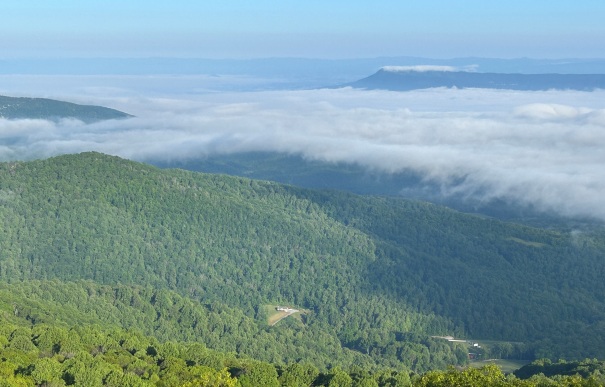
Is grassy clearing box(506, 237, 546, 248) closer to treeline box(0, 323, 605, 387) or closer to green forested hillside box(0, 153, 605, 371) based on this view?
green forested hillside box(0, 153, 605, 371)

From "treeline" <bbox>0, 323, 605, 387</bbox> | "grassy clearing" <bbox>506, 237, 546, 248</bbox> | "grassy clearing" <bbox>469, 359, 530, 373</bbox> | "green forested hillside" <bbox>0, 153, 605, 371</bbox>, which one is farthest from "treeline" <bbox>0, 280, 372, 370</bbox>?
"grassy clearing" <bbox>506, 237, 546, 248</bbox>

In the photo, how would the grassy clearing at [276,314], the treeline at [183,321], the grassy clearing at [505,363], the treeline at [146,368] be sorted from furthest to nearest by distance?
the grassy clearing at [276,314], the grassy clearing at [505,363], the treeline at [183,321], the treeline at [146,368]

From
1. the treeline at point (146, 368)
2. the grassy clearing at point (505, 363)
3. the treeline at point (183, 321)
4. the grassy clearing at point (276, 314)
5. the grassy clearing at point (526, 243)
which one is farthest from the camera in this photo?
the grassy clearing at point (526, 243)

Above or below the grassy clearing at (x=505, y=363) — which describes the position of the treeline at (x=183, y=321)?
above

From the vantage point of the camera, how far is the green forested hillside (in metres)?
133

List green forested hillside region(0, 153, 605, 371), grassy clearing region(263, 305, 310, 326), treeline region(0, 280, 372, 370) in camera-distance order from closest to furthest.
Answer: treeline region(0, 280, 372, 370)
green forested hillside region(0, 153, 605, 371)
grassy clearing region(263, 305, 310, 326)

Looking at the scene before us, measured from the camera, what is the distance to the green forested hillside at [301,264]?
133m

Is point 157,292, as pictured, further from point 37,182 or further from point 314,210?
point 314,210

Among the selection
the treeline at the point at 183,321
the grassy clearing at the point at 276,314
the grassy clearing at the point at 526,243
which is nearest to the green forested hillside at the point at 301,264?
the treeline at the point at 183,321

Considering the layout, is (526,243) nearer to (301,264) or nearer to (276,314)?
(301,264)

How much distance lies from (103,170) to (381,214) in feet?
194

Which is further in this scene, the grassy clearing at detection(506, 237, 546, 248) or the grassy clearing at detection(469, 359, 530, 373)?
the grassy clearing at detection(506, 237, 546, 248)

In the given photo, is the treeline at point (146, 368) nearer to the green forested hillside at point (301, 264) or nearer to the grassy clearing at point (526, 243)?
the green forested hillside at point (301, 264)

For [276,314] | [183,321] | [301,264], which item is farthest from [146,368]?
[301,264]
